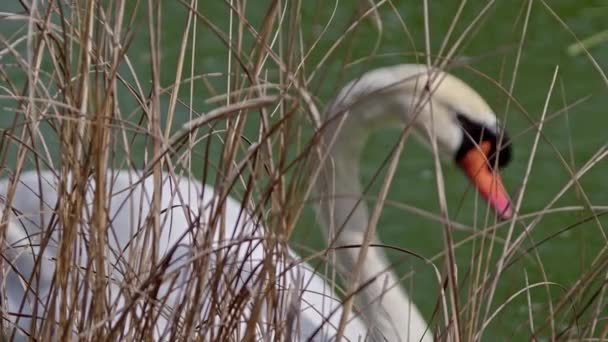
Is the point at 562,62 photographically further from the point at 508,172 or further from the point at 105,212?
the point at 105,212

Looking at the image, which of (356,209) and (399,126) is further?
(399,126)

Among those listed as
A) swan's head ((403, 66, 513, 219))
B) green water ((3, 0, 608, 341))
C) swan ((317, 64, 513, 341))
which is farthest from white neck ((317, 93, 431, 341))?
green water ((3, 0, 608, 341))

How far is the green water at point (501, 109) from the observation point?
164 inches

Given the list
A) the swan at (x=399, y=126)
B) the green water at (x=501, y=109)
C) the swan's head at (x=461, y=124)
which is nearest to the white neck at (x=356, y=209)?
the swan at (x=399, y=126)

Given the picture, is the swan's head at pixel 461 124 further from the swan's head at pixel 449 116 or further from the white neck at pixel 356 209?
the white neck at pixel 356 209

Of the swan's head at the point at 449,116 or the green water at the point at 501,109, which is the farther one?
the green water at the point at 501,109

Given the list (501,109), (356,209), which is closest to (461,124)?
(356,209)

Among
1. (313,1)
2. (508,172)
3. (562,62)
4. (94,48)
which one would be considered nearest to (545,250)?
(508,172)

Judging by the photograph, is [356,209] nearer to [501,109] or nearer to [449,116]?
[449,116]

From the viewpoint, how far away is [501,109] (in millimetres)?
4066

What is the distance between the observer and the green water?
13.7 ft

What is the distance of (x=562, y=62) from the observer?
5.41 meters

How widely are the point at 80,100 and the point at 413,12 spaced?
13.2 ft

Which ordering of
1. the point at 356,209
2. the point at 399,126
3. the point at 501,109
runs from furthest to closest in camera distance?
the point at 501,109 < the point at 399,126 < the point at 356,209
